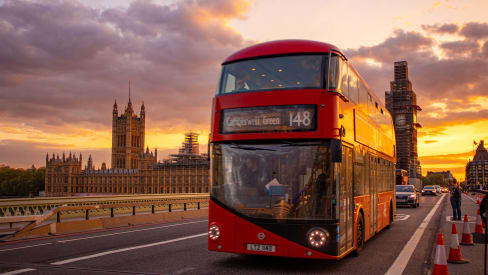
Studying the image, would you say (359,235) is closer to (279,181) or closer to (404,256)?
(404,256)

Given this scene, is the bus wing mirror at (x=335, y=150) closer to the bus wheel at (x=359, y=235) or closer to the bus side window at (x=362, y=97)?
the bus wheel at (x=359, y=235)

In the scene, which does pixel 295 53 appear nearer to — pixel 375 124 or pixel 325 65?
pixel 325 65

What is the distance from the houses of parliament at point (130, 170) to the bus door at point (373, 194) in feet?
411

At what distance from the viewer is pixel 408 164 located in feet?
566

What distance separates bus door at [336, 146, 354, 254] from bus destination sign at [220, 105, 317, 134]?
1.05 metres

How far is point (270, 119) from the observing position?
8461 mm

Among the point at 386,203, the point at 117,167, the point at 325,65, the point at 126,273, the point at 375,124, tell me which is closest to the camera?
the point at 126,273

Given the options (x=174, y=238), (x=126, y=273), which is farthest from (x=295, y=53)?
(x=174, y=238)

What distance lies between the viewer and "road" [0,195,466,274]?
8.64 meters

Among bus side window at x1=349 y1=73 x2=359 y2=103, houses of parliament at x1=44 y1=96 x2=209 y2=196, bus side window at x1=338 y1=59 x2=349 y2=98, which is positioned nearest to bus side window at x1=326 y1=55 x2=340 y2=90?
bus side window at x1=338 y1=59 x2=349 y2=98

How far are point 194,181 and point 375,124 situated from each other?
130119mm

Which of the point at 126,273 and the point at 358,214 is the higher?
the point at 358,214

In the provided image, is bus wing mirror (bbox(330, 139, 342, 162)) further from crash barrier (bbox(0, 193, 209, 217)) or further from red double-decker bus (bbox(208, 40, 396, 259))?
crash barrier (bbox(0, 193, 209, 217))

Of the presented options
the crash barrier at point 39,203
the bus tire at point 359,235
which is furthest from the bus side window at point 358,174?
the crash barrier at point 39,203
